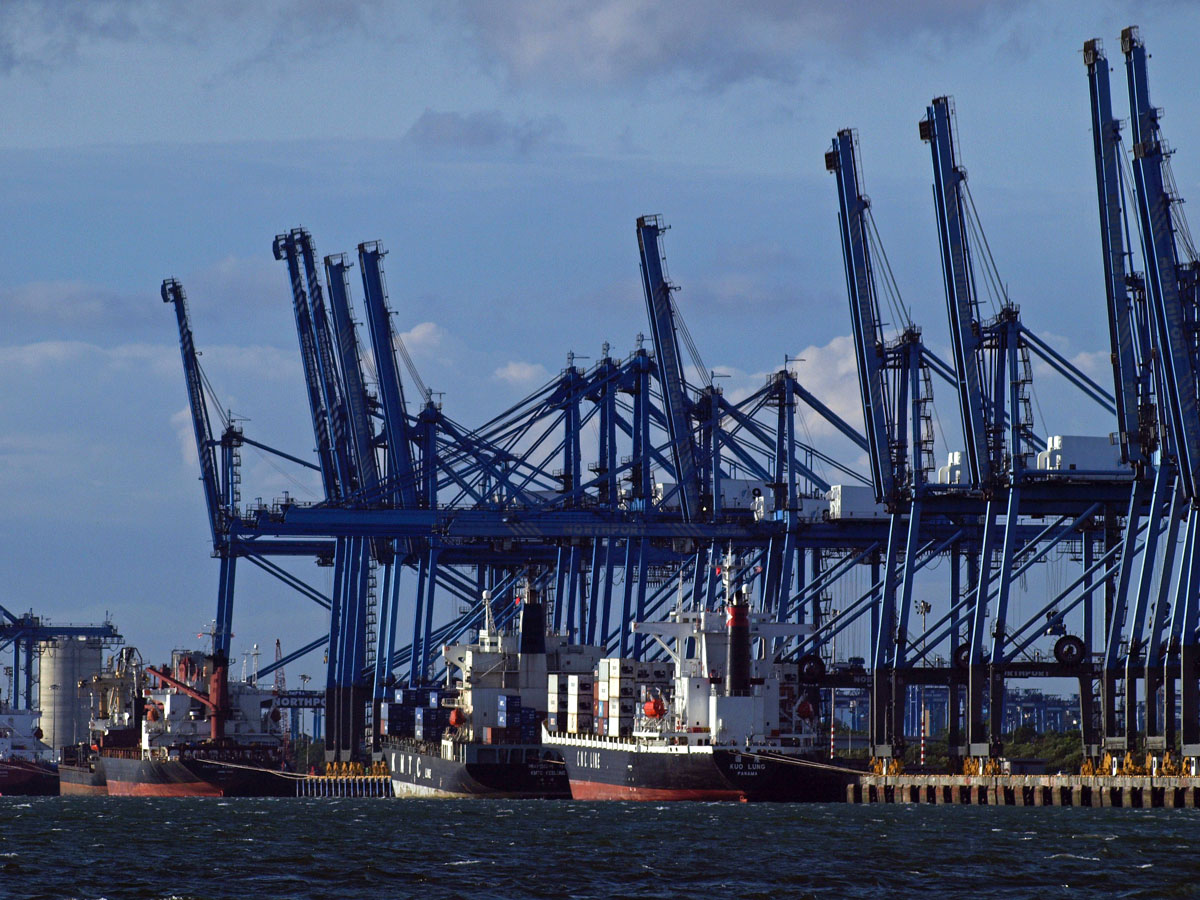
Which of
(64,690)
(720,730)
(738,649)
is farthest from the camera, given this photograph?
(64,690)

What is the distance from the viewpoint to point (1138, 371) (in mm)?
82062

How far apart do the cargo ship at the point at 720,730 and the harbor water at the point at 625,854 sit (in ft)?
4.71

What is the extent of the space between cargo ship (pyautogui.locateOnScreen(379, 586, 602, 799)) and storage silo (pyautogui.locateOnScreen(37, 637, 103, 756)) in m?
55.3

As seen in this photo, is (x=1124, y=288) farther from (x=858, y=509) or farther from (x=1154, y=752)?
(x=858, y=509)

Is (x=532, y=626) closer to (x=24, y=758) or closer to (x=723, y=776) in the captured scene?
(x=723, y=776)

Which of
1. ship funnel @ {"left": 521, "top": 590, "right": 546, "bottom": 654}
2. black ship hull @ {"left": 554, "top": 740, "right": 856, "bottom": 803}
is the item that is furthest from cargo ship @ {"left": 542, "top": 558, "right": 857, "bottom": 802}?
ship funnel @ {"left": 521, "top": 590, "right": 546, "bottom": 654}

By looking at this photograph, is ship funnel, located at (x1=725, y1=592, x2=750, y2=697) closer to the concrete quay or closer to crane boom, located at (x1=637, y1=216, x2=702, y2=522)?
the concrete quay

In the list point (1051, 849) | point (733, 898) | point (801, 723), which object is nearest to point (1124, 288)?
point (801, 723)

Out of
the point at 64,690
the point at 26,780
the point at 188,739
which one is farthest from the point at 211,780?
the point at 64,690

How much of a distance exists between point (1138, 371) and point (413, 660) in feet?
171

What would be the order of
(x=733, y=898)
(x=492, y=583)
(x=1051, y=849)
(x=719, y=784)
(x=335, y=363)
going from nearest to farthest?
(x=733, y=898), (x=1051, y=849), (x=719, y=784), (x=335, y=363), (x=492, y=583)

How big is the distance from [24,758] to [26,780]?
5.60 meters

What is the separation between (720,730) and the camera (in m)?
86.1

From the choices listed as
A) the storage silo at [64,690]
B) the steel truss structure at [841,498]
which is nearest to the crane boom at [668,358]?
the steel truss structure at [841,498]
